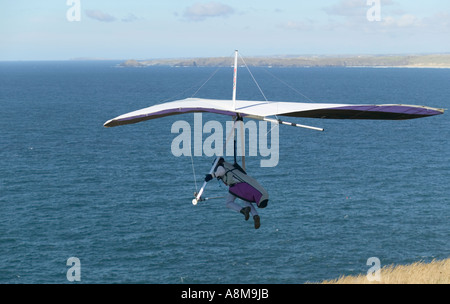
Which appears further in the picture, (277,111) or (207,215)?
(207,215)

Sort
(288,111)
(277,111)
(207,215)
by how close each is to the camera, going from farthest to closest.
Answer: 1. (207,215)
2. (277,111)
3. (288,111)

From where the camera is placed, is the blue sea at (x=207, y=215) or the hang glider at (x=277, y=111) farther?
the blue sea at (x=207, y=215)

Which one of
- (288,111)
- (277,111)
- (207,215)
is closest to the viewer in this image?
(288,111)

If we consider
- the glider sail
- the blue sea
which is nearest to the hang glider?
the glider sail

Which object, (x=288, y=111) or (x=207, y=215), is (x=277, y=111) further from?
(x=207, y=215)

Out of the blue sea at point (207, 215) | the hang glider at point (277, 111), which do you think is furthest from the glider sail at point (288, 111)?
the blue sea at point (207, 215)

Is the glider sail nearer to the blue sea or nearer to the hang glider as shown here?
the hang glider

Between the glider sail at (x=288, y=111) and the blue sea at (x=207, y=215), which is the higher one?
the glider sail at (x=288, y=111)

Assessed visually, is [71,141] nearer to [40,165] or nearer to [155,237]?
[40,165]

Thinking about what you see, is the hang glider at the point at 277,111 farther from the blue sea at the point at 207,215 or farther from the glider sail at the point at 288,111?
the blue sea at the point at 207,215

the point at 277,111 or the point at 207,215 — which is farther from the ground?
the point at 277,111

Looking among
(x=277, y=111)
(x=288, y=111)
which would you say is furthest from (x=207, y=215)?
(x=288, y=111)
